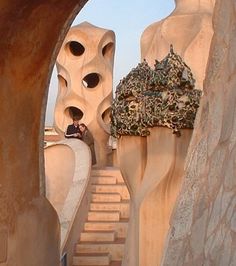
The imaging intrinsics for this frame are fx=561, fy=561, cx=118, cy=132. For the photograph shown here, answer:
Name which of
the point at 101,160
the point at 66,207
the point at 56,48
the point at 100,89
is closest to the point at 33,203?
the point at 56,48

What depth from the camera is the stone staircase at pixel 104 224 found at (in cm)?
645

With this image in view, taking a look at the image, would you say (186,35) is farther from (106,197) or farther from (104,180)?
(106,197)

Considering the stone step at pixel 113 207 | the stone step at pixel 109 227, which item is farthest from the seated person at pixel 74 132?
the stone step at pixel 109 227

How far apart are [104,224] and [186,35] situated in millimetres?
5408

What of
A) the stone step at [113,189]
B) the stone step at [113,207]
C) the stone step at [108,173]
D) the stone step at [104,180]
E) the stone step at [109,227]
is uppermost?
the stone step at [108,173]

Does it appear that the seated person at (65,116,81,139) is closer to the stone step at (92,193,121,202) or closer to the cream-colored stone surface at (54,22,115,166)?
the stone step at (92,193,121,202)

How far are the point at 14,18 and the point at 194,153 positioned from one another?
3.59 feet

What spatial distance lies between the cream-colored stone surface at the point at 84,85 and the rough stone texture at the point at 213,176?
10.3 m

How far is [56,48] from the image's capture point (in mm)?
3184

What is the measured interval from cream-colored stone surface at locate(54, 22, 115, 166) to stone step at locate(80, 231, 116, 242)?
19.8ft

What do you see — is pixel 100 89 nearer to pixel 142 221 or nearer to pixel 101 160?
pixel 101 160

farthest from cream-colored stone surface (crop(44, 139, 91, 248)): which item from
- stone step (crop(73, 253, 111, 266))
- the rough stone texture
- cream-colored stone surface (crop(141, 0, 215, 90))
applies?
the rough stone texture

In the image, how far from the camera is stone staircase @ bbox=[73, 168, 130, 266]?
6450mm

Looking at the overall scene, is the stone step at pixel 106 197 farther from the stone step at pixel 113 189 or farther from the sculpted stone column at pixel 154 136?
the sculpted stone column at pixel 154 136
